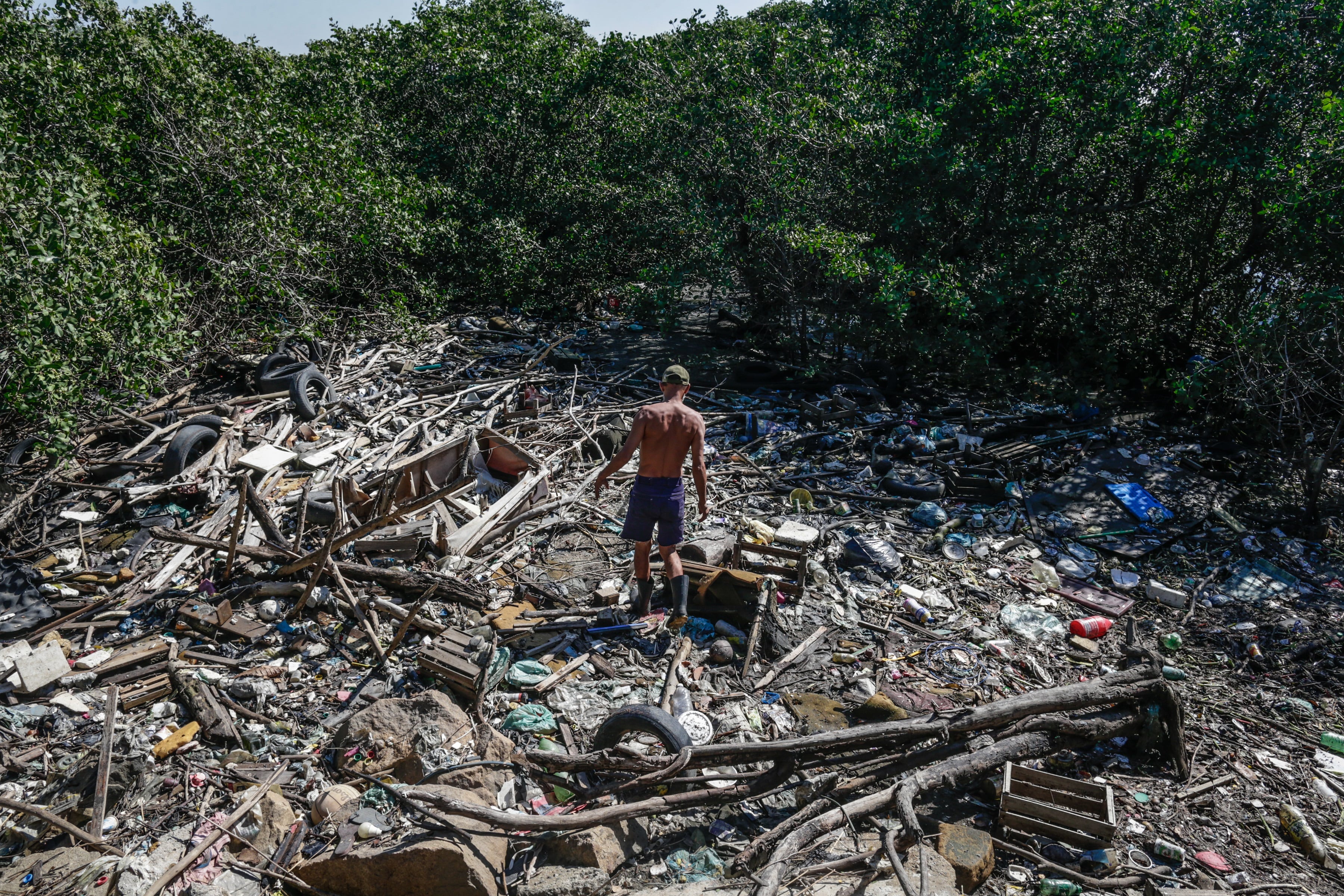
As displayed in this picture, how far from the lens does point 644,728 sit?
375 cm

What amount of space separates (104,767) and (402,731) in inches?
54.6

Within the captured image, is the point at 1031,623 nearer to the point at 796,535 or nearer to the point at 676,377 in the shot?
the point at 796,535

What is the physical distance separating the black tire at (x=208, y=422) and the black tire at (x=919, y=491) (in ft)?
22.8

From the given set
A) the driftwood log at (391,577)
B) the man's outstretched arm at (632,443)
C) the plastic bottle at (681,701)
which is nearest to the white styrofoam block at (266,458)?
the driftwood log at (391,577)

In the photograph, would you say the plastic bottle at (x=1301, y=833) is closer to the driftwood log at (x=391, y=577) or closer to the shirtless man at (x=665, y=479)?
the shirtless man at (x=665, y=479)

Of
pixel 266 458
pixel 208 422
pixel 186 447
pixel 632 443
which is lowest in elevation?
pixel 266 458

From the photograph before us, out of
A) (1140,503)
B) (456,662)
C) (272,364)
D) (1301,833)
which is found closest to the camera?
(1301,833)

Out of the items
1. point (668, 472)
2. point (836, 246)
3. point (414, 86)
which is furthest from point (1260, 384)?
point (414, 86)

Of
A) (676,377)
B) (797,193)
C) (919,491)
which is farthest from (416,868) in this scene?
(797,193)

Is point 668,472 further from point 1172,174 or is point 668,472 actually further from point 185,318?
point 1172,174

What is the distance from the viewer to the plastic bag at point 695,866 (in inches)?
129

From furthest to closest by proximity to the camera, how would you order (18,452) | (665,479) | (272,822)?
(18,452)
(665,479)
(272,822)

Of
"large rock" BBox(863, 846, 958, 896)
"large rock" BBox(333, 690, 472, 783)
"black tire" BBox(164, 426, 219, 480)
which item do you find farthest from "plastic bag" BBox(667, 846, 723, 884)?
"black tire" BBox(164, 426, 219, 480)

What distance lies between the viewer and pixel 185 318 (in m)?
7.83
